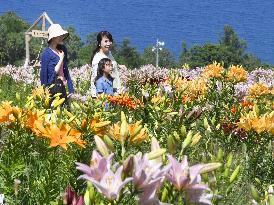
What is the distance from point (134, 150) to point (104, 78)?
10.1 feet

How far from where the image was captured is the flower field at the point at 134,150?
1.44m

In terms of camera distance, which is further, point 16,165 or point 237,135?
point 237,135

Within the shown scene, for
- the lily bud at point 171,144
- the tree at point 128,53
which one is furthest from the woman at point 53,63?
the tree at point 128,53

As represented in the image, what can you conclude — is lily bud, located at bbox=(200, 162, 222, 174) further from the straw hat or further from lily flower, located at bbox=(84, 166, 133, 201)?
the straw hat

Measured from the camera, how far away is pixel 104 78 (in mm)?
6914

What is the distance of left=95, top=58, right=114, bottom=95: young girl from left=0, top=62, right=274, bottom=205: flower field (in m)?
0.98

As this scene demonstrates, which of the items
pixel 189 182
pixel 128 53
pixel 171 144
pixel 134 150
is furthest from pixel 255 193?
pixel 128 53

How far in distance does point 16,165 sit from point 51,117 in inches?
13.5

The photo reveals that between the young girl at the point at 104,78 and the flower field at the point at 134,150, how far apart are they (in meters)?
0.98

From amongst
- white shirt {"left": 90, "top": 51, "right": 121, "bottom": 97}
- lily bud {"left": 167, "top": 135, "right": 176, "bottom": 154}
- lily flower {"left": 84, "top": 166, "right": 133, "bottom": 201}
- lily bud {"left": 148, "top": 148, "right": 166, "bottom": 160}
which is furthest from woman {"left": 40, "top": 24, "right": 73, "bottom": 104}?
lily flower {"left": 84, "top": 166, "right": 133, "bottom": 201}

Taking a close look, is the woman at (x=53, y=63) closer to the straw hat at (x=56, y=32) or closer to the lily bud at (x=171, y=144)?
the straw hat at (x=56, y=32)

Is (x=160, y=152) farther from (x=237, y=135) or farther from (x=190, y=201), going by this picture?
(x=237, y=135)

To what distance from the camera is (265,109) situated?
5812 millimetres

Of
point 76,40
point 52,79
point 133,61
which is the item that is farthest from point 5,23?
point 52,79
